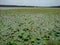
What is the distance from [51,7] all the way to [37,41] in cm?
220

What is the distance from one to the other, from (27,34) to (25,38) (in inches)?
4.0

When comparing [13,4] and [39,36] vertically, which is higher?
[13,4]

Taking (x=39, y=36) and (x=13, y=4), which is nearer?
(x=39, y=36)

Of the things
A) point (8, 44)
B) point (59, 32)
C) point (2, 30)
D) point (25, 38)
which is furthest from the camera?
point (2, 30)

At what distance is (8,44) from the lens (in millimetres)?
1014

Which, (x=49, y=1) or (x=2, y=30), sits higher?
(x=49, y=1)

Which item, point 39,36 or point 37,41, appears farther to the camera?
point 39,36

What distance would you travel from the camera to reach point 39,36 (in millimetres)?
1181

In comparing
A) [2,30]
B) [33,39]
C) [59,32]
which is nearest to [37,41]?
[33,39]

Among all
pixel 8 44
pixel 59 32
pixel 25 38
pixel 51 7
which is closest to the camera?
pixel 8 44

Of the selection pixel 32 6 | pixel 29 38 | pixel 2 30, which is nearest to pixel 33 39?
pixel 29 38

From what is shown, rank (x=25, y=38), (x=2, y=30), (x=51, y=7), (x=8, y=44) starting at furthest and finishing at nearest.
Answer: (x=51, y=7)
(x=2, y=30)
(x=25, y=38)
(x=8, y=44)

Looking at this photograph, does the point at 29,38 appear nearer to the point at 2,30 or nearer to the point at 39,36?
the point at 39,36

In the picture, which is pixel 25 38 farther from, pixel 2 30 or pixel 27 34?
pixel 2 30
